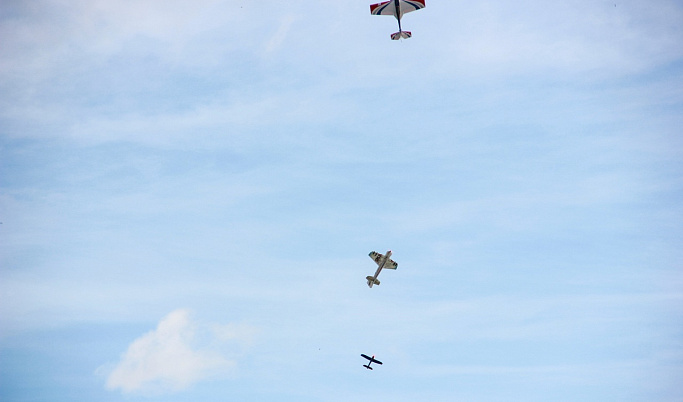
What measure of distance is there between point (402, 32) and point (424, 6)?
9.42m

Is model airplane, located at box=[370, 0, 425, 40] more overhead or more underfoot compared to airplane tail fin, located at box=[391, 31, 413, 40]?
more overhead

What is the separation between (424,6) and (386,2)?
33.0 ft

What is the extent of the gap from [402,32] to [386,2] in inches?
356

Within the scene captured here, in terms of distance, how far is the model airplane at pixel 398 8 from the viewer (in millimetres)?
174750

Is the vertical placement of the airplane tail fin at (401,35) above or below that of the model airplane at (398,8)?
below

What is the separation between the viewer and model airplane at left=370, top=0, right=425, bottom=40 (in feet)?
573

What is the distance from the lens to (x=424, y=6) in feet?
579

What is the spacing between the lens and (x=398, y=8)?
17562 centimetres

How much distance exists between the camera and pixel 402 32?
6890 inches

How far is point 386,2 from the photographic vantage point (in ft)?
577
